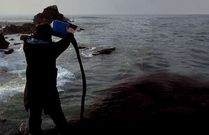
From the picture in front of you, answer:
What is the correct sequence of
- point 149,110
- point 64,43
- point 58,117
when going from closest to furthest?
point 64,43 → point 58,117 → point 149,110

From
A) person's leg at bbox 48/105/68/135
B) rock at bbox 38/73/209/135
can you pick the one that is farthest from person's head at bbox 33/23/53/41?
rock at bbox 38/73/209/135

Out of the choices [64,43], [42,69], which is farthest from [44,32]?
[42,69]

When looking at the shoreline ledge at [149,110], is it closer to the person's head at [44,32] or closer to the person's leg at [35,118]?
the person's leg at [35,118]

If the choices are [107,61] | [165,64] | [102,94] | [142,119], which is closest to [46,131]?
[142,119]

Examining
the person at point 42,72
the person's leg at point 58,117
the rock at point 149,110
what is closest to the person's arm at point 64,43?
the person at point 42,72

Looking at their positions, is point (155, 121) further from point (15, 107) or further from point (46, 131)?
point (15, 107)

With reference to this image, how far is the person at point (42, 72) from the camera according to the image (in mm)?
6262

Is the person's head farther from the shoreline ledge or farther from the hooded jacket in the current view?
the shoreline ledge

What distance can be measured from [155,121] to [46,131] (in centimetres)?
228

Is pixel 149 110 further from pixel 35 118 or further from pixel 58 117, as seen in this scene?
pixel 35 118

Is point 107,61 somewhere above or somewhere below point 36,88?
below

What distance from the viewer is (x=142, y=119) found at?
25.5 ft

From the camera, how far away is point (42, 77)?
642 cm

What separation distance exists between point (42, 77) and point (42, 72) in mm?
91
